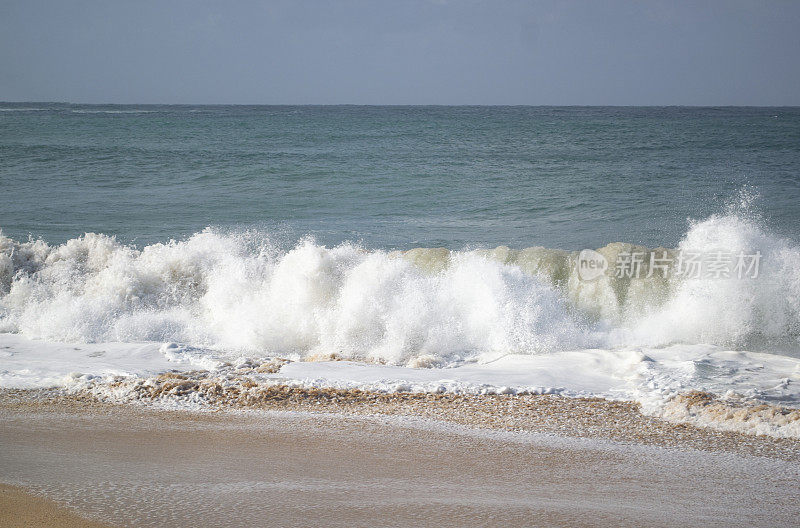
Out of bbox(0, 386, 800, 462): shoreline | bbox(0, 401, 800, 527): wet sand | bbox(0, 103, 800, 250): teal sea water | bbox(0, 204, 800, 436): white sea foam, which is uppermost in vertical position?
bbox(0, 103, 800, 250): teal sea water

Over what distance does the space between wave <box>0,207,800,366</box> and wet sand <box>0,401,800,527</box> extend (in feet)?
5.89

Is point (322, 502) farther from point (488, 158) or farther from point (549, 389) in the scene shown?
point (488, 158)

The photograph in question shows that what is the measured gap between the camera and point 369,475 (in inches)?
128

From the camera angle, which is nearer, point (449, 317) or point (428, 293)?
point (449, 317)

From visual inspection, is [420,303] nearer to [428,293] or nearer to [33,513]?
[428,293]

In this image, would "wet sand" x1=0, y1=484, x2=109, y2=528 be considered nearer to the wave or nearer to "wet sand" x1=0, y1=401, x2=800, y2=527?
"wet sand" x1=0, y1=401, x2=800, y2=527

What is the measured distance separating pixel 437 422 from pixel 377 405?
0.49 metres

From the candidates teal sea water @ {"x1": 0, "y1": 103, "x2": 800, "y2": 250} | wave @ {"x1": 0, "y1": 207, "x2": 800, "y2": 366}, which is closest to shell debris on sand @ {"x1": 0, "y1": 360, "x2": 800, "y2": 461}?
wave @ {"x1": 0, "y1": 207, "x2": 800, "y2": 366}

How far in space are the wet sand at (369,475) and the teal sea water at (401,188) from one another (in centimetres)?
674

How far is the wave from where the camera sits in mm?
5723

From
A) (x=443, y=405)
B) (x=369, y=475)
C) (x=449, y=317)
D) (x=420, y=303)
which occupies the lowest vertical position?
(x=369, y=475)

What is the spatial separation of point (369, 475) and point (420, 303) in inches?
113

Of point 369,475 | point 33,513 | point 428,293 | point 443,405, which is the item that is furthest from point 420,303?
point 33,513

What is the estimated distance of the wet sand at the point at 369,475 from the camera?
287 centimetres
